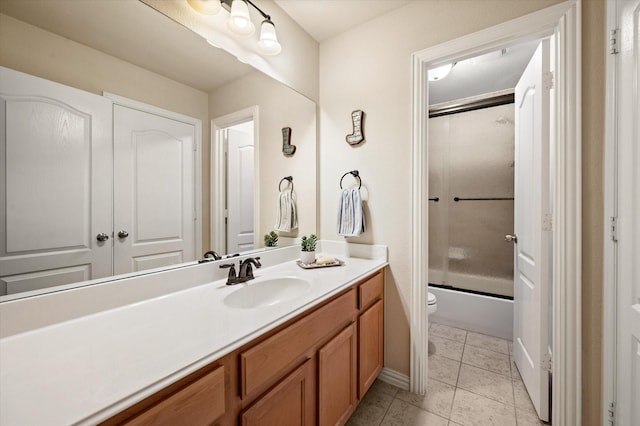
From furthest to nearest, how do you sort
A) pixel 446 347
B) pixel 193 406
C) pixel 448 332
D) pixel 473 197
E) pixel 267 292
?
pixel 473 197 < pixel 448 332 < pixel 446 347 < pixel 267 292 < pixel 193 406

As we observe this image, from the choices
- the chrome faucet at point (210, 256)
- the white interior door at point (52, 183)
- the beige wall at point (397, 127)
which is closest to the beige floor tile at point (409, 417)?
the beige wall at point (397, 127)

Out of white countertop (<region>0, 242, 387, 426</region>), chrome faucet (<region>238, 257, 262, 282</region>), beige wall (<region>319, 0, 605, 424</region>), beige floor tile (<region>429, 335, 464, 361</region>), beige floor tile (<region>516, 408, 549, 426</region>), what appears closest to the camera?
white countertop (<region>0, 242, 387, 426</region>)

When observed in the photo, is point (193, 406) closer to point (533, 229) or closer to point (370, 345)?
point (370, 345)

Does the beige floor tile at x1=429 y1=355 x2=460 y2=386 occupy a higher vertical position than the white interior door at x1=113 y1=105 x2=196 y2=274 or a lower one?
lower

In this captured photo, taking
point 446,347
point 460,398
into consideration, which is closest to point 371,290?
point 460,398

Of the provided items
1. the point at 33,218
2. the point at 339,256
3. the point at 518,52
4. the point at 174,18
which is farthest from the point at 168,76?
the point at 518,52

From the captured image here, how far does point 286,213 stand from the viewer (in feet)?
6.12

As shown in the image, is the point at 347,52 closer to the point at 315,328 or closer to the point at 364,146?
the point at 364,146

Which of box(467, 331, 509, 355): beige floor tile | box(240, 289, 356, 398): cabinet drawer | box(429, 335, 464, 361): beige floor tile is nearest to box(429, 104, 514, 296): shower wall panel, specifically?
box(467, 331, 509, 355): beige floor tile

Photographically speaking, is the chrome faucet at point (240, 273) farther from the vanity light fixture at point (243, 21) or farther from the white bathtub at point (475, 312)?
the white bathtub at point (475, 312)

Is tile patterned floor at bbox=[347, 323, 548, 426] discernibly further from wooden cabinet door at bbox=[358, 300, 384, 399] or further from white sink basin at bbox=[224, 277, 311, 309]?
white sink basin at bbox=[224, 277, 311, 309]

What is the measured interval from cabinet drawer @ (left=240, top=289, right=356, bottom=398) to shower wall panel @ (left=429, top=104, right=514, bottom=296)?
2.12m

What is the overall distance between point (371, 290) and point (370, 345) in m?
0.33

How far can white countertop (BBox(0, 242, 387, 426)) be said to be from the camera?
0.50 meters
